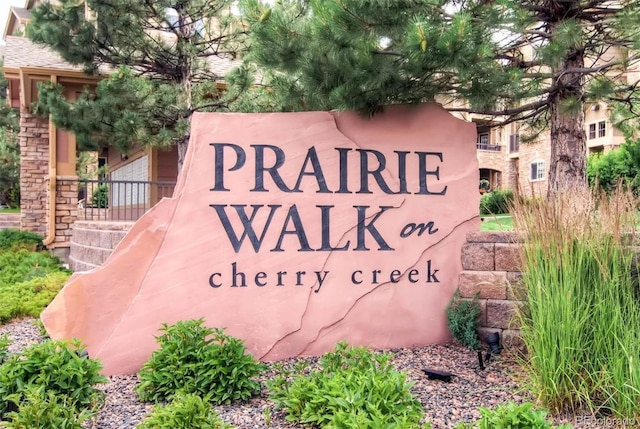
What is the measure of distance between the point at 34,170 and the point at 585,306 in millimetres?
12038

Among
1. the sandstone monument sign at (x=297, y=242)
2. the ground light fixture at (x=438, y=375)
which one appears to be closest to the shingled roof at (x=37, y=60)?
the sandstone monument sign at (x=297, y=242)

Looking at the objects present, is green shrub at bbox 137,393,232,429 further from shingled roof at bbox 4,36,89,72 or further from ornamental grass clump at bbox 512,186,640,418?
shingled roof at bbox 4,36,89,72

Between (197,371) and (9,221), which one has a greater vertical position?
(9,221)

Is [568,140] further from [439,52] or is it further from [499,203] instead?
[499,203]

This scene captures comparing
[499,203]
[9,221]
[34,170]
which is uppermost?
[34,170]

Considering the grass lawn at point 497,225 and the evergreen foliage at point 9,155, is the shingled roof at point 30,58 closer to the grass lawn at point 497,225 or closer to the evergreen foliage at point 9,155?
the grass lawn at point 497,225

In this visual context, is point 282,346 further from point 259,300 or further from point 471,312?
point 471,312

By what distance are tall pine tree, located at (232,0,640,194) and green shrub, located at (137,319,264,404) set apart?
196 cm

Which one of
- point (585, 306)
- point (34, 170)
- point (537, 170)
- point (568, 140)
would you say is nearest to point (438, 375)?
point (585, 306)

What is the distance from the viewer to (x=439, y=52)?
334 cm

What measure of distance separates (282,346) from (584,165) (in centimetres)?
305

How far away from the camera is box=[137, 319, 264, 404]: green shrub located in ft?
10.1

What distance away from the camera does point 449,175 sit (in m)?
4.42

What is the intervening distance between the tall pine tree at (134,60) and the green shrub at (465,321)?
17.9ft
